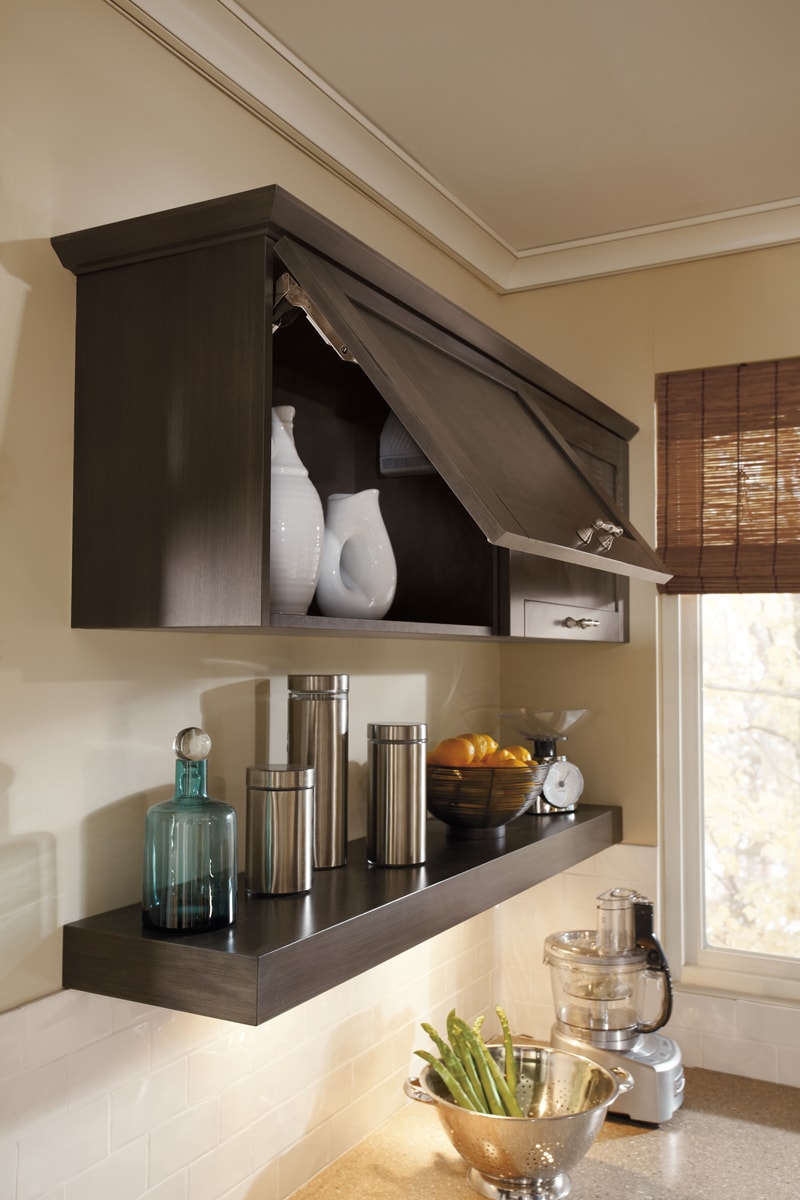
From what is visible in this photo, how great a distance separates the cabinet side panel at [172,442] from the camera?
1.28 meters

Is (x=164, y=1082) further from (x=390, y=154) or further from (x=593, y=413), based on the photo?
(x=390, y=154)

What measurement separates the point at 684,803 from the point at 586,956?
20.9 inches

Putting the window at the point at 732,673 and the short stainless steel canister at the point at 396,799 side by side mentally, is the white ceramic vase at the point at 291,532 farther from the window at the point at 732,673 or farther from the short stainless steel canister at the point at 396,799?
the window at the point at 732,673

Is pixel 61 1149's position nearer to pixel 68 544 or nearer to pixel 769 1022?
pixel 68 544

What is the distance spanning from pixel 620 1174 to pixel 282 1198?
613 millimetres

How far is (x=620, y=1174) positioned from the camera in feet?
6.08

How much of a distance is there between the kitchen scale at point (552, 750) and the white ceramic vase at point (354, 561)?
908 mm

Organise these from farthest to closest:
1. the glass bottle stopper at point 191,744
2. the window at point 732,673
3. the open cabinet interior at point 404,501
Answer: the window at point 732,673 → the open cabinet interior at point 404,501 → the glass bottle stopper at point 191,744

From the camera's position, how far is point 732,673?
8.27 ft

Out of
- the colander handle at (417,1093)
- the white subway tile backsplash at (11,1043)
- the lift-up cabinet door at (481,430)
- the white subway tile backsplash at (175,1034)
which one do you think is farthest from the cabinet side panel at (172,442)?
the colander handle at (417,1093)

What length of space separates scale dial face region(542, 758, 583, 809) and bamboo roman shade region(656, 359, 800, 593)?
1.69ft

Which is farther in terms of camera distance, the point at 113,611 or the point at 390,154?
the point at 390,154

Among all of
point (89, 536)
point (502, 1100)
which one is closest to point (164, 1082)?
point (502, 1100)

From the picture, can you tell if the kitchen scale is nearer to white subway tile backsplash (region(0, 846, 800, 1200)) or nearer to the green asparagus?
white subway tile backsplash (region(0, 846, 800, 1200))
